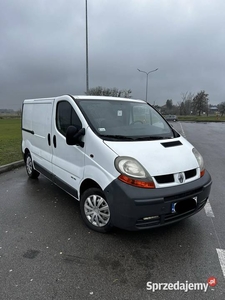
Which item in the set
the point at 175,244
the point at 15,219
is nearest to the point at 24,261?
the point at 15,219

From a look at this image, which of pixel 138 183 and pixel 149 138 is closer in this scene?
pixel 138 183

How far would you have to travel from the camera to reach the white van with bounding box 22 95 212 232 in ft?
8.81

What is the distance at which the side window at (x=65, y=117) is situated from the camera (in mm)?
3524

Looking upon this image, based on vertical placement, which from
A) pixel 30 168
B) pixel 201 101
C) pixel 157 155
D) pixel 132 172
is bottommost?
pixel 30 168

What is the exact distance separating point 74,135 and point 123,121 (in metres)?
0.88

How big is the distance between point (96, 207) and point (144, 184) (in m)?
0.86

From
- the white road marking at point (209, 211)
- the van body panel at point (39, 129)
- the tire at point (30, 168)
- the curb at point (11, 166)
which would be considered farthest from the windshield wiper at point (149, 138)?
the curb at point (11, 166)

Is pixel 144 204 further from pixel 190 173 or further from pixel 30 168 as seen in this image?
pixel 30 168

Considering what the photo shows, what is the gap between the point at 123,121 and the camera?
3.63m

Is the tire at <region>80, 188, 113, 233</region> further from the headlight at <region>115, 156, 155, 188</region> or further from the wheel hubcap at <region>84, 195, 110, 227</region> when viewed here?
the headlight at <region>115, 156, 155, 188</region>

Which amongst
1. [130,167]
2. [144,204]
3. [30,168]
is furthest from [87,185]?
[30,168]

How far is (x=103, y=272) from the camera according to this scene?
7.93 ft

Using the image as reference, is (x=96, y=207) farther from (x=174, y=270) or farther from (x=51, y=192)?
(x=51, y=192)

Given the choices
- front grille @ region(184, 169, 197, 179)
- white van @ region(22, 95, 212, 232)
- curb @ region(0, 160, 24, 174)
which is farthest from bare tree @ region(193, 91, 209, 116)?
front grille @ region(184, 169, 197, 179)
